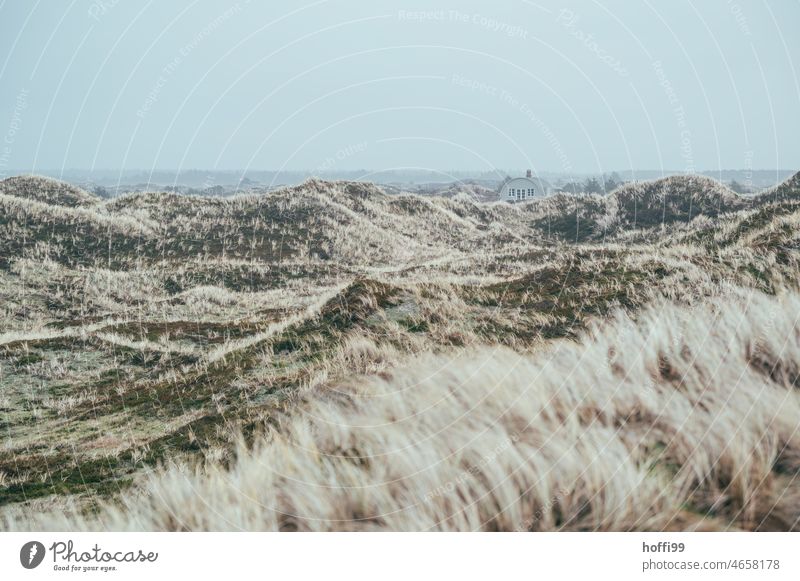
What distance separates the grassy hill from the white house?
63.6 feet

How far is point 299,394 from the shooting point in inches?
376

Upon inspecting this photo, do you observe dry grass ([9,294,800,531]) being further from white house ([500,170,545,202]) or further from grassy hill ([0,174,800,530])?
white house ([500,170,545,202])

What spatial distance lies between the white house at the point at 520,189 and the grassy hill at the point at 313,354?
764 inches

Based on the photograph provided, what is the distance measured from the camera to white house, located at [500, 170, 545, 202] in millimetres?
43938

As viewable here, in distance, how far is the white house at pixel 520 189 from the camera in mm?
43938

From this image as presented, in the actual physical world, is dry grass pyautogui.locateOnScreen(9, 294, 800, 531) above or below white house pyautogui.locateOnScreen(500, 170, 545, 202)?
below

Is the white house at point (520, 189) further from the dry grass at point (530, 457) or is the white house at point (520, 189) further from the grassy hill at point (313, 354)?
the dry grass at point (530, 457)

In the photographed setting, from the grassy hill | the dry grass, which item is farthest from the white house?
the dry grass

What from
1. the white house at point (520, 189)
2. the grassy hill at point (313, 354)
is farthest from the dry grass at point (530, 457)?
the white house at point (520, 189)

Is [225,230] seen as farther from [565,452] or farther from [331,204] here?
[565,452]

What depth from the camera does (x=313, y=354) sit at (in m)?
11.4

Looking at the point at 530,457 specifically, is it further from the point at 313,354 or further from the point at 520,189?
the point at 520,189

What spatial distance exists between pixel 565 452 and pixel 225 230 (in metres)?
23.7
